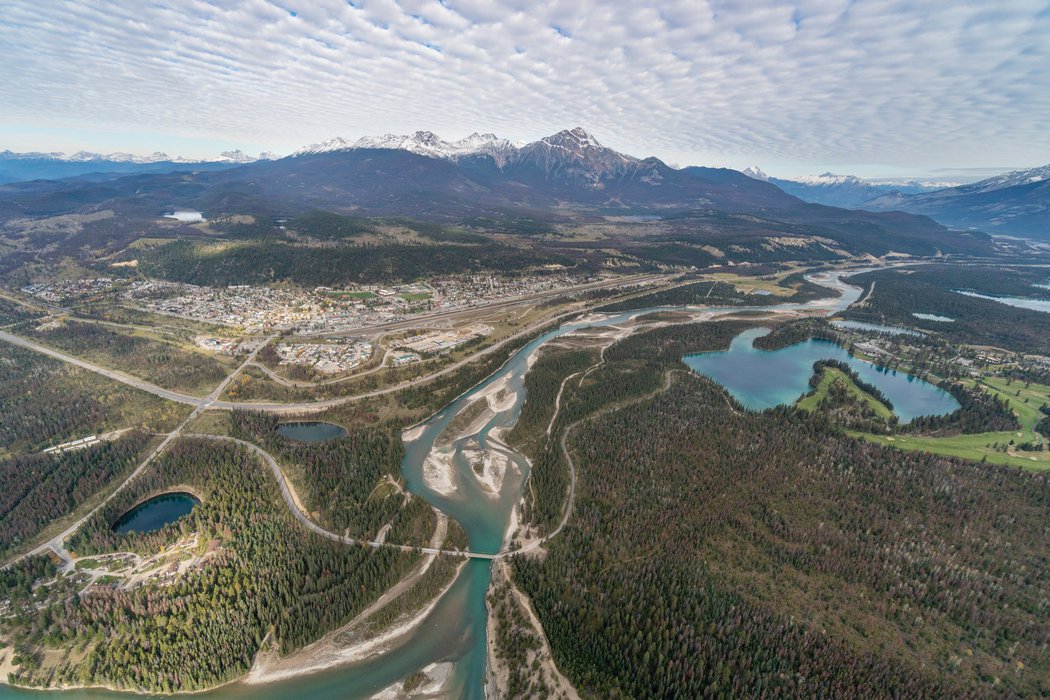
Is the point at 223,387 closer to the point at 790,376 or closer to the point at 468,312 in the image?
the point at 468,312

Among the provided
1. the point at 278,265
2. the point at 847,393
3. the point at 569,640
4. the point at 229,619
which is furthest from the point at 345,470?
the point at 278,265

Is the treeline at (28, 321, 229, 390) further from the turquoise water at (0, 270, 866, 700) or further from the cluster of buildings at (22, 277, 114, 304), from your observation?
the turquoise water at (0, 270, 866, 700)

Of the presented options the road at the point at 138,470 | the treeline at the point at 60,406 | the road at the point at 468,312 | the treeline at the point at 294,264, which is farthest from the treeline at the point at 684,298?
the treeline at the point at 60,406

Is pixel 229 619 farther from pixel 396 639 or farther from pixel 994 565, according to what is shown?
pixel 994 565

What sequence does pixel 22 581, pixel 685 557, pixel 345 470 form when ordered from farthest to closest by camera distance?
pixel 345 470
pixel 685 557
pixel 22 581

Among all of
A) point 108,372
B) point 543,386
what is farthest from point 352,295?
point 543,386

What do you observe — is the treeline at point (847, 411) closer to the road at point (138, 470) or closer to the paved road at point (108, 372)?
the road at point (138, 470)
